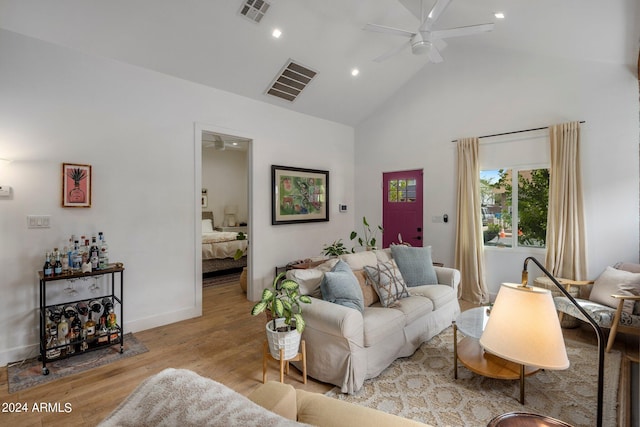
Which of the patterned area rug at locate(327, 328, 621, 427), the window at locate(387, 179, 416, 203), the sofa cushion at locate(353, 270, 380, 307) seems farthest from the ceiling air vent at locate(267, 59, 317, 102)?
the patterned area rug at locate(327, 328, 621, 427)

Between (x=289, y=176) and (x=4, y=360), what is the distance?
12.2 feet

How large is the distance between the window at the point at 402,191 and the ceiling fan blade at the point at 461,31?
2.59 meters

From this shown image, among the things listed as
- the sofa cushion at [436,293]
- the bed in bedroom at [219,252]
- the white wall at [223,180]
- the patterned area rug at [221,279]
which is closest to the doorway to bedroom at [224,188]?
the white wall at [223,180]

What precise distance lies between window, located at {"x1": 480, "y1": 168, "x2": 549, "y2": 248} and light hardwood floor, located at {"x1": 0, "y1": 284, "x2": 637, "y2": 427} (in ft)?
4.46

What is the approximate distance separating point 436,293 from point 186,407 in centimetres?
300

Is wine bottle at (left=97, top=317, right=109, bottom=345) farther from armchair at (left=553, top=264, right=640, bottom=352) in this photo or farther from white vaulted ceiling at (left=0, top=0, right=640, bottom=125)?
armchair at (left=553, top=264, right=640, bottom=352)

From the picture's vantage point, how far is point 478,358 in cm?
243

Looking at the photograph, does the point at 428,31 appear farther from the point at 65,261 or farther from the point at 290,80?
the point at 65,261

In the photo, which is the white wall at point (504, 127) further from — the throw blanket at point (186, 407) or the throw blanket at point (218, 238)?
the throw blanket at point (186, 407)

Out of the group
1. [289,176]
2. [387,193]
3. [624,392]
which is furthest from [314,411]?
[387,193]

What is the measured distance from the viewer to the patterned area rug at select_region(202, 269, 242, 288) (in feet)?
18.3

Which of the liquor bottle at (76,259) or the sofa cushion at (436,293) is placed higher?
the liquor bottle at (76,259)

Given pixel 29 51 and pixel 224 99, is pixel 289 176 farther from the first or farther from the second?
pixel 29 51

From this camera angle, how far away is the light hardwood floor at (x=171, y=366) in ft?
7.01
